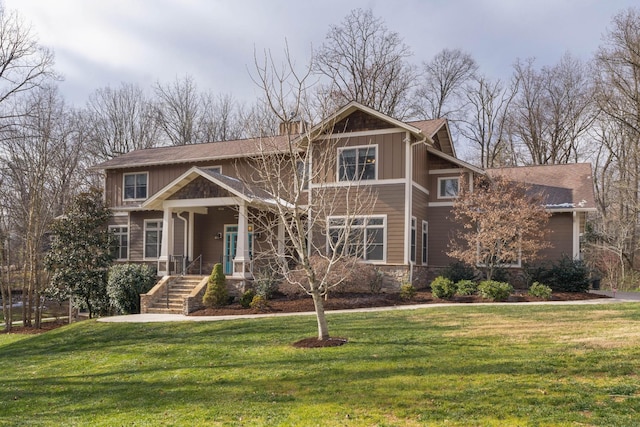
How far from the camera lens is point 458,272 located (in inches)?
709

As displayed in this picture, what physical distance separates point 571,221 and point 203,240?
14.3 meters

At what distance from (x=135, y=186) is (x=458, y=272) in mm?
14476

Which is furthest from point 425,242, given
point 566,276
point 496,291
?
point 566,276

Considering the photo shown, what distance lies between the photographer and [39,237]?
19141 millimetres

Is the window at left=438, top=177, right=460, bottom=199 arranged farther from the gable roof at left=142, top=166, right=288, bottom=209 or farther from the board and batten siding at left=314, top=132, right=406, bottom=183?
the gable roof at left=142, top=166, right=288, bottom=209

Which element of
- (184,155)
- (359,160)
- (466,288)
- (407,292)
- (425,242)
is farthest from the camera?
(184,155)

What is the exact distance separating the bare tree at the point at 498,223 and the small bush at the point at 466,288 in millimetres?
805

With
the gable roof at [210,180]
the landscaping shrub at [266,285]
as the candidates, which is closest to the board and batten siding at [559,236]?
the landscaping shrub at [266,285]

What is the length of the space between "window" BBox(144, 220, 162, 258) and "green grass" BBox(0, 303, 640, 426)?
31.6 ft

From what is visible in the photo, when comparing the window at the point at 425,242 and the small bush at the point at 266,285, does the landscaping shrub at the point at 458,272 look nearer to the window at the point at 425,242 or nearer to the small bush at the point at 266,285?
the window at the point at 425,242

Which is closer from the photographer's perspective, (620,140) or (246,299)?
(246,299)

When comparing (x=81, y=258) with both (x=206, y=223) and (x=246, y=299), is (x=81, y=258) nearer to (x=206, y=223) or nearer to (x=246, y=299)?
(x=206, y=223)

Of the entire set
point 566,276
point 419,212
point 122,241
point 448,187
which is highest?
point 448,187

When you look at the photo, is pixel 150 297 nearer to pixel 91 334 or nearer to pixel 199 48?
pixel 91 334
